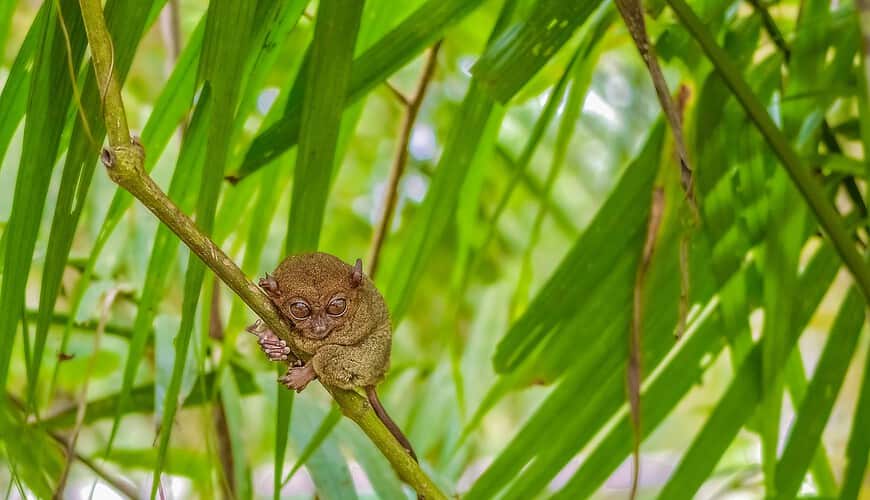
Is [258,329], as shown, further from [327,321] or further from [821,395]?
[821,395]

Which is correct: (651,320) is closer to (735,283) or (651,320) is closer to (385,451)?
(735,283)

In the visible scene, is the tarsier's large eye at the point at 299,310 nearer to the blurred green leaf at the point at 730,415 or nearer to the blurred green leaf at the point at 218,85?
the blurred green leaf at the point at 218,85

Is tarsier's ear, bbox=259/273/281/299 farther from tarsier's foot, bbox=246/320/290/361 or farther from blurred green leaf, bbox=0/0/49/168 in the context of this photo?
blurred green leaf, bbox=0/0/49/168

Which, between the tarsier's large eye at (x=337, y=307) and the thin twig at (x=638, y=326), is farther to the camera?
the thin twig at (x=638, y=326)

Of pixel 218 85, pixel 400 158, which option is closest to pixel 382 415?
pixel 218 85

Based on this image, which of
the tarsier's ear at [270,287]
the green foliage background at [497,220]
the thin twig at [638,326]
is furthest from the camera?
the thin twig at [638,326]

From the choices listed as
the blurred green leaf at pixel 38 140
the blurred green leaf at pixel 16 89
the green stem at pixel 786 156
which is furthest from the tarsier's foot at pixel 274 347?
the green stem at pixel 786 156

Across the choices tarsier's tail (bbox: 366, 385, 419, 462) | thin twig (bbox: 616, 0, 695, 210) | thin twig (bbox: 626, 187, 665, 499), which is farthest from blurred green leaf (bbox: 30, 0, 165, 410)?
thin twig (bbox: 626, 187, 665, 499)
